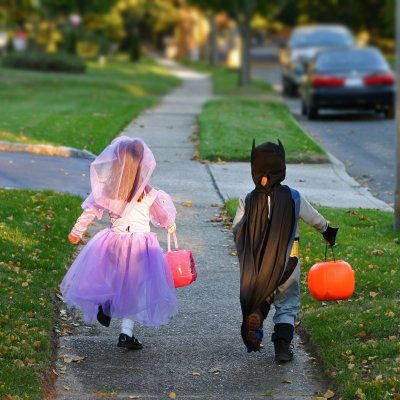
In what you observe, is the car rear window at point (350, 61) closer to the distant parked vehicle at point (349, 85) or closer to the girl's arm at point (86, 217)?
the distant parked vehicle at point (349, 85)

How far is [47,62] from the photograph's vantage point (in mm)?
43781

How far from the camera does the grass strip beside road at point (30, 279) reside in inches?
255

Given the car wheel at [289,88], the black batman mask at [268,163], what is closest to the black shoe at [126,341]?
the black batman mask at [268,163]

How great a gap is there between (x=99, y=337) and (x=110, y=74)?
37050mm

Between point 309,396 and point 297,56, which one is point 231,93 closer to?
point 297,56

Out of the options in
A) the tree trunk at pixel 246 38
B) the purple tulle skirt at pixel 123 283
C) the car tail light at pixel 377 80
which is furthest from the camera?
the tree trunk at pixel 246 38

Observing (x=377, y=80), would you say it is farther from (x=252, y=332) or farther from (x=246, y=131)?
(x=252, y=332)

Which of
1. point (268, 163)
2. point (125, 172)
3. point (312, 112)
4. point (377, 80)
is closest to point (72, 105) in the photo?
point (312, 112)

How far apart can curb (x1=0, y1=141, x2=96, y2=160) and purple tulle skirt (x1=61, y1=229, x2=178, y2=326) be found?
7997mm

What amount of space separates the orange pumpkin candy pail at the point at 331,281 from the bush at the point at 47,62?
36.6 metres

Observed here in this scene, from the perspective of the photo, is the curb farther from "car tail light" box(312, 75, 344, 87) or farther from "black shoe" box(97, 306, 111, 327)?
"car tail light" box(312, 75, 344, 87)

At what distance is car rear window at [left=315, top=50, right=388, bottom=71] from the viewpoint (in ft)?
81.3

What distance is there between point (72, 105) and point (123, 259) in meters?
18.1

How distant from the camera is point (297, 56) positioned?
33.0 metres
